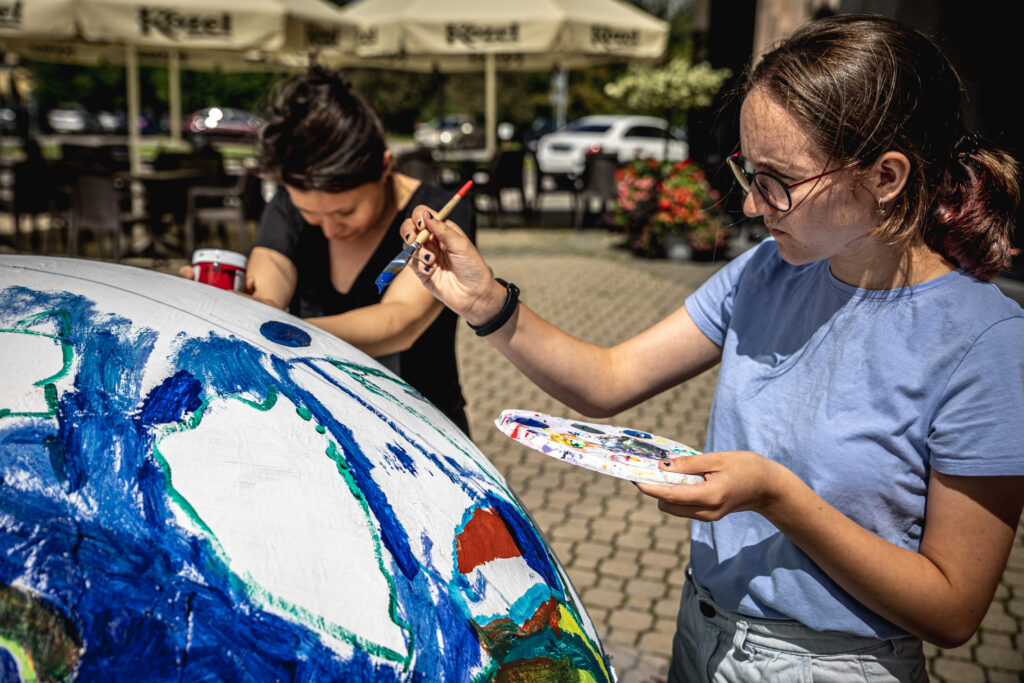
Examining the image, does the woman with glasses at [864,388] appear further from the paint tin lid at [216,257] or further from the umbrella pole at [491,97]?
the umbrella pole at [491,97]

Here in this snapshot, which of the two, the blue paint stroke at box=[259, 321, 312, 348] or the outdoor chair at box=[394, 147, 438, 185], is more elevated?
the blue paint stroke at box=[259, 321, 312, 348]

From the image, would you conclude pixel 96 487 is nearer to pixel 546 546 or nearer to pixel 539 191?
pixel 546 546

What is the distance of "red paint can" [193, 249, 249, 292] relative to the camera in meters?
1.63

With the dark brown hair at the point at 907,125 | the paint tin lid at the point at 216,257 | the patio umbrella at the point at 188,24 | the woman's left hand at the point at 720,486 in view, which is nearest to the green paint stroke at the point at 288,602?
the woman's left hand at the point at 720,486

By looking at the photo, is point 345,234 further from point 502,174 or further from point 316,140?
point 502,174

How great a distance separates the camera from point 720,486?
44.4 inches

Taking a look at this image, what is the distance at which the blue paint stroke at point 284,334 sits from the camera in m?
1.17

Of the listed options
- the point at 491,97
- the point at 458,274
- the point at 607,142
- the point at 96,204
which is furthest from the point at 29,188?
the point at 607,142

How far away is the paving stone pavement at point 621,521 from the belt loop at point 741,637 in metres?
0.81

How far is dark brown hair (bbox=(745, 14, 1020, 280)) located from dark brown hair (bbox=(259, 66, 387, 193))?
3.06 feet

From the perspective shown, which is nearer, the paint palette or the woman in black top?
the paint palette

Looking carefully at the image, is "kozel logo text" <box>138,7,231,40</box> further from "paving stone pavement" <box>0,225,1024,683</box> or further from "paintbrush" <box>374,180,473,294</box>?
"paintbrush" <box>374,180,473,294</box>

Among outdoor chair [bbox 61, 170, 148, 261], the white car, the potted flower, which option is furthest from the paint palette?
the white car

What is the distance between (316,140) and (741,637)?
4.32 ft
